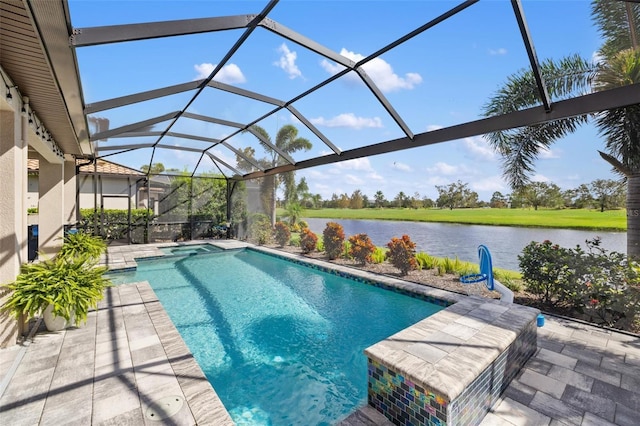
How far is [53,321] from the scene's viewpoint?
3.69 meters

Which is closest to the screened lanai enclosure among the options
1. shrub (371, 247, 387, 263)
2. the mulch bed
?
the mulch bed

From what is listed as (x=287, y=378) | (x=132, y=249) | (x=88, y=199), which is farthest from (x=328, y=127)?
(x=88, y=199)

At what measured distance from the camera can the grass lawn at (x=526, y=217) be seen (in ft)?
18.7

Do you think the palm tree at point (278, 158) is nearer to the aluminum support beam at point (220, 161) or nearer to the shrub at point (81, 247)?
the aluminum support beam at point (220, 161)

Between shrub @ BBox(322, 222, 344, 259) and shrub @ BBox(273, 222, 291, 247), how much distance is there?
9.24 feet

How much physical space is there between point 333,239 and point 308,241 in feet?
4.71

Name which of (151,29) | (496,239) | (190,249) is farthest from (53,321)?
(496,239)

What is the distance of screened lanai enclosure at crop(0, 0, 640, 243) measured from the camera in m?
3.06

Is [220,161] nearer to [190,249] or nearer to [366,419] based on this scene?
[190,249]

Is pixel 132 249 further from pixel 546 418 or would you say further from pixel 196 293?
pixel 546 418

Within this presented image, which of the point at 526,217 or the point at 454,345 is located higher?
the point at 526,217

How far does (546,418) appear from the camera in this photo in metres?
2.46

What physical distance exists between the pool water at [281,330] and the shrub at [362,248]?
117 centimetres

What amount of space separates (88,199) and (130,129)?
36.5 feet
